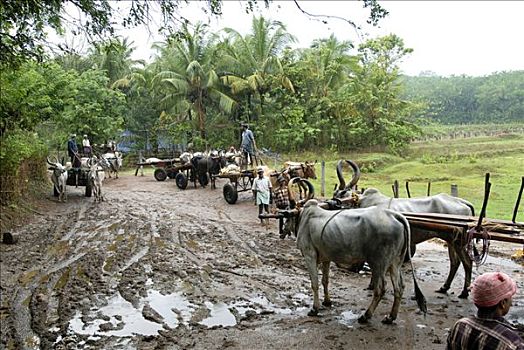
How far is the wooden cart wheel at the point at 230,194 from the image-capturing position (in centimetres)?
1705

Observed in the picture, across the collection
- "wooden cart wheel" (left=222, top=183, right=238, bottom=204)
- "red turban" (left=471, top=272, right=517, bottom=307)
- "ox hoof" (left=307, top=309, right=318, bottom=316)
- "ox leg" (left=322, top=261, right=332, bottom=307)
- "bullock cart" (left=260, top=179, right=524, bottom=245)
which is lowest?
"ox hoof" (left=307, top=309, right=318, bottom=316)

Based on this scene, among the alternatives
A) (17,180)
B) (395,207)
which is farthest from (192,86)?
(395,207)

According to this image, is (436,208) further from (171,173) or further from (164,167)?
(171,173)

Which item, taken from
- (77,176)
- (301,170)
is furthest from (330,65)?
(77,176)

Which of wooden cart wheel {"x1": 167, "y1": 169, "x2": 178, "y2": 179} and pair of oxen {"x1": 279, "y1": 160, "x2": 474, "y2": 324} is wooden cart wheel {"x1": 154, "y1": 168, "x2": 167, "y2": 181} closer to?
wooden cart wheel {"x1": 167, "y1": 169, "x2": 178, "y2": 179}

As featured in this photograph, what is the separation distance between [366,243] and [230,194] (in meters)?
11.0

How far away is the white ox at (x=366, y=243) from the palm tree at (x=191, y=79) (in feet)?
77.7

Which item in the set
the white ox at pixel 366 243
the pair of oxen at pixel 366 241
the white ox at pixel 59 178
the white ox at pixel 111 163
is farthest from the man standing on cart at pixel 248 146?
the white ox at pixel 366 243

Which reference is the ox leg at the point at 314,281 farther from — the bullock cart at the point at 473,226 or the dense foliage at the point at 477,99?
the dense foliage at the point at 477,99

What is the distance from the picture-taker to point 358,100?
28375mm

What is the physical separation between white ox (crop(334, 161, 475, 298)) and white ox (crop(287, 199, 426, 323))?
1.22 meters

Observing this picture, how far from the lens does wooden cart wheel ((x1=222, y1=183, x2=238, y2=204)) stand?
17.0 metres

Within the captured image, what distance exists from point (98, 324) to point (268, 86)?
82.1ft

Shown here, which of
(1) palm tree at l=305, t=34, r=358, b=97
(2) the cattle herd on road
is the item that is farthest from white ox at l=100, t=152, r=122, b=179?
(2) the cattle herd on road
